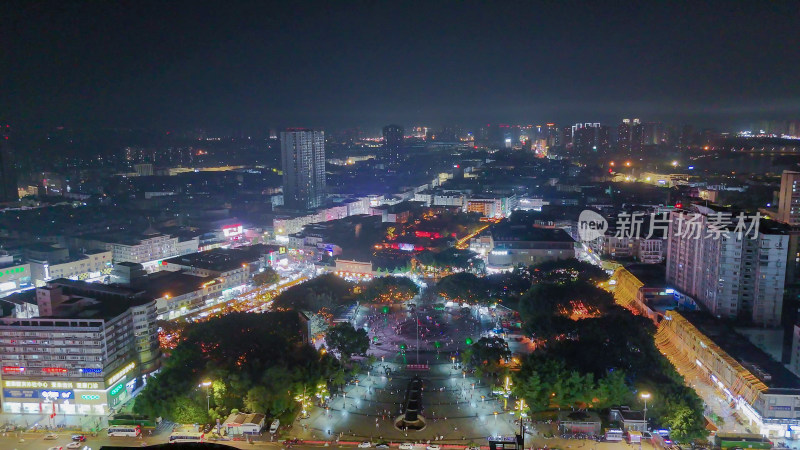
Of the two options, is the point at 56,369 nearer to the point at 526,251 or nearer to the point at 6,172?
the point at 526,251

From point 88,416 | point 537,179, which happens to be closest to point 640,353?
point 88,416

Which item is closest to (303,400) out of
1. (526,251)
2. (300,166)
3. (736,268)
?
(736,268)

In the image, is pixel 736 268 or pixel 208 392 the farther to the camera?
pixel 736 268

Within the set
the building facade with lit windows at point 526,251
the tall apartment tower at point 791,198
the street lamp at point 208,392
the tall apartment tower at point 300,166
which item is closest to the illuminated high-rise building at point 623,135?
the tall apartment tower at point 300,166

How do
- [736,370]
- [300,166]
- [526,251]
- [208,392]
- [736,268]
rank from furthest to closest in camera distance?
[300,166] < [526,251] < [736,268] < [736,370] < [208,392]

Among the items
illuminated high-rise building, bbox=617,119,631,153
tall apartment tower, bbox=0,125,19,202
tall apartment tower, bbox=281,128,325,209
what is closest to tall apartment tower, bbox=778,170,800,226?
tall apartment tower, bbox=281,128,325,209

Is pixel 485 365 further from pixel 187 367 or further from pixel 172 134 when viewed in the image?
pixel 172 134

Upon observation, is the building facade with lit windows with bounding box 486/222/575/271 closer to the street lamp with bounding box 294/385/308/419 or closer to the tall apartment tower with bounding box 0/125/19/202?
the street lamp with bounding box 294/385/308/419
